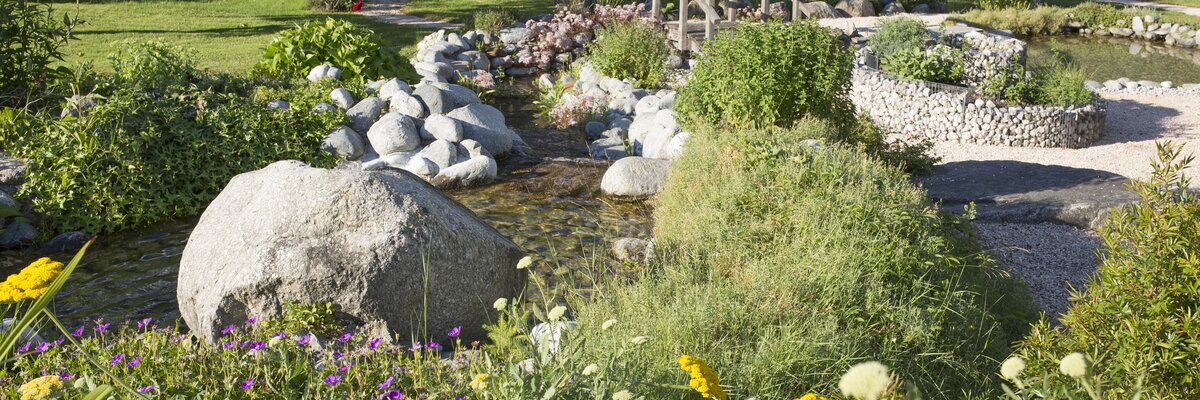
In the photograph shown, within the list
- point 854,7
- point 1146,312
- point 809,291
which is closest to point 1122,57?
point 854,7

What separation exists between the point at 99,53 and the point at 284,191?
1084cm

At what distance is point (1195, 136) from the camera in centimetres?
1151

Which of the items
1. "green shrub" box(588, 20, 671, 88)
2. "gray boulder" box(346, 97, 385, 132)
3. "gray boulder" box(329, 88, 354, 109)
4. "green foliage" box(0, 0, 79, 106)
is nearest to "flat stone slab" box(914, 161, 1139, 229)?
"green shrub" box(588, 20, 671, 88)

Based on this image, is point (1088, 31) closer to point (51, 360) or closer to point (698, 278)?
point (698, 278)

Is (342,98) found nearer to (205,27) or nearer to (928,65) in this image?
(928,65)

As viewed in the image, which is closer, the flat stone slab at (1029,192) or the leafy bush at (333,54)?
the flat stone slab at (1029,192)

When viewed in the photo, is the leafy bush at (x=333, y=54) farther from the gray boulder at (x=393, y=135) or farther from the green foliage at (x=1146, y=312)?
the green foliage at (x=1146, y=312)

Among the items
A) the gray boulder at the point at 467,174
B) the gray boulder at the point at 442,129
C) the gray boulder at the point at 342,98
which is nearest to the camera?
the gray boulder at the point at 467,174

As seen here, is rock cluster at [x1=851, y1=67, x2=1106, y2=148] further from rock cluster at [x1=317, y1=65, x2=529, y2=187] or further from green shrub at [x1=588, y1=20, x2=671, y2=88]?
rock cluster at [x1=317, y1=65, x2=529, y2=187]

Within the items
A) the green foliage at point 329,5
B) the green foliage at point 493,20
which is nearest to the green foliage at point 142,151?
the green foliage at point 493,20

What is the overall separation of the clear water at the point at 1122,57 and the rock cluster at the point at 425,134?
9.49 meters

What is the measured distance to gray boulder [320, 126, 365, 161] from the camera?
9273 mm

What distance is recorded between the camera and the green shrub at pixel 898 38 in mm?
13320

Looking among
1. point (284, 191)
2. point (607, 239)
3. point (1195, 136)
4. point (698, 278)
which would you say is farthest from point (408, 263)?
point (1195, 136)
